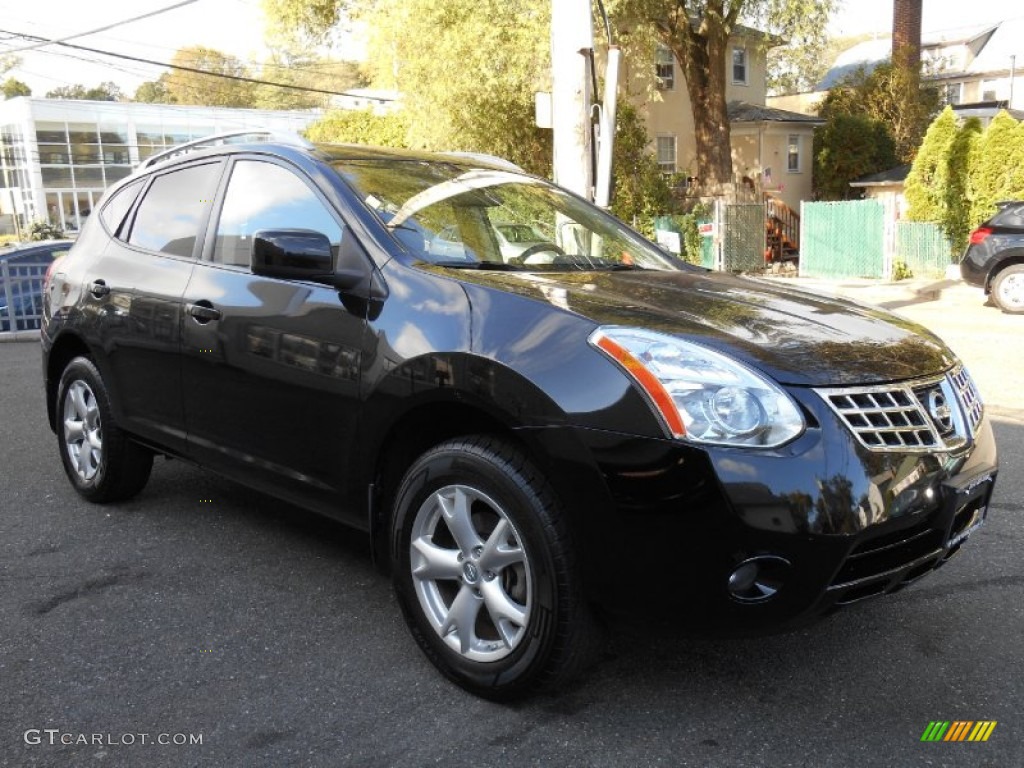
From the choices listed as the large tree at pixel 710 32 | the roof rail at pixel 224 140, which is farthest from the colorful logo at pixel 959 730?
the large tree at pixel 710 32

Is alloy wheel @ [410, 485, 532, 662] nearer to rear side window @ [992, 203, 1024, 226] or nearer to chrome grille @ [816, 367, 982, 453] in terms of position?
chrome grille @ [816, 367, 982, 453]

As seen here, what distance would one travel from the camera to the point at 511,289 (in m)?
3.00

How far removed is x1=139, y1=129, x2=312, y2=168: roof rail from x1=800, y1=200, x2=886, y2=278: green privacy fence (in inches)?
682

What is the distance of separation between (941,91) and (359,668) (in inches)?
1715

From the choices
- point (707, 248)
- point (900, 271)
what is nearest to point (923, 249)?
point (900, 271)

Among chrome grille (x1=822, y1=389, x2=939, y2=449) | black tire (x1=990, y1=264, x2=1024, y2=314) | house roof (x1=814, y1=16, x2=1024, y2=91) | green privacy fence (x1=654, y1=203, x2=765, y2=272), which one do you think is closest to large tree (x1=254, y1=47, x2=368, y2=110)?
house roof (x1=814, y1=16, x2=1024, y2=91)

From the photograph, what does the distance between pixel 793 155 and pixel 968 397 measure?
33.7 meters

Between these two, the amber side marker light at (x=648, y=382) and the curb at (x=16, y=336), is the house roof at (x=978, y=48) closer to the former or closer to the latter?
the curb at (x=16, y=336)

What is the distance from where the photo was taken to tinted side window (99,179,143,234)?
15.8ft

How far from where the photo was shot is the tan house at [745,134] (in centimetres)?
3180

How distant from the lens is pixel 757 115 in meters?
32.5

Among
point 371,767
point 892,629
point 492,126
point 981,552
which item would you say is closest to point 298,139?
point 371,767

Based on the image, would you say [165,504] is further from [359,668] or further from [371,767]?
[371,767]

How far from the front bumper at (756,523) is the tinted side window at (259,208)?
64.8 inches
